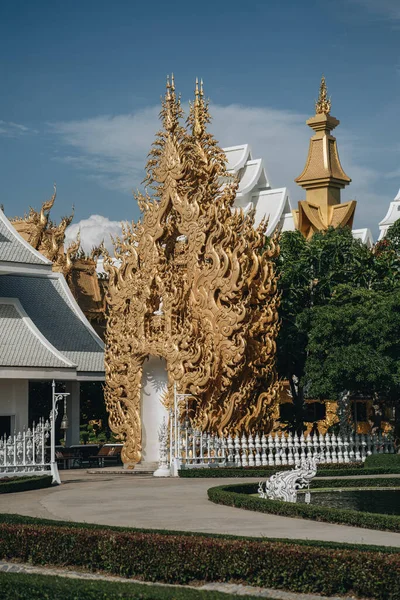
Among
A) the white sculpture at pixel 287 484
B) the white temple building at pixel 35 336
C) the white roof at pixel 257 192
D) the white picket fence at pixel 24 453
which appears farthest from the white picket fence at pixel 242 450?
the white roof at pixel 257 192

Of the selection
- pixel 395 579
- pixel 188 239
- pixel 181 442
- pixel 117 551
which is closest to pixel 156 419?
pixel 181 442

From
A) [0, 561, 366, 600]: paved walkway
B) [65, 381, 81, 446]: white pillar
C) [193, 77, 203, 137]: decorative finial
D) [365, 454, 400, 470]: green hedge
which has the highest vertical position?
[193, 77, 203, 137]: decorative finial

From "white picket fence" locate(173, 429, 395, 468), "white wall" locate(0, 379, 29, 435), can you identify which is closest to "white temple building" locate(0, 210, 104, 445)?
"white wall" locate(0, 379, 29, 435)

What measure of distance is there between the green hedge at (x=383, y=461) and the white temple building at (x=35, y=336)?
6.76 metres

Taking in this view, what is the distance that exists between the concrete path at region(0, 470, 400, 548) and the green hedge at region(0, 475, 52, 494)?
27 centimetres

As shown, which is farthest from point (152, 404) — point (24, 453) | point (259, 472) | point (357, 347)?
point (357, 347)

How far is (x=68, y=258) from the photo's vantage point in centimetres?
2728

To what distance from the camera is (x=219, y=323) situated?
20.1 metres

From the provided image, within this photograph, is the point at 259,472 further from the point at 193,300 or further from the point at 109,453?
the point at 109,453

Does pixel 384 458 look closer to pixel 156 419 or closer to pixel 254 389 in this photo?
pixel 254 389

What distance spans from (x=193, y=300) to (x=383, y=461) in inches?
191

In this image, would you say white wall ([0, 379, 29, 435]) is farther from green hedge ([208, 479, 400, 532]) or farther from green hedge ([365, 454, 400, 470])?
green hedge ([208, 479, 400, 532])

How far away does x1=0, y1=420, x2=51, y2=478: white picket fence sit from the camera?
1781 cm

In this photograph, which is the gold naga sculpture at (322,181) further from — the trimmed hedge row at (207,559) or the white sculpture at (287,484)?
the trimmed hedge row at (207,559)
